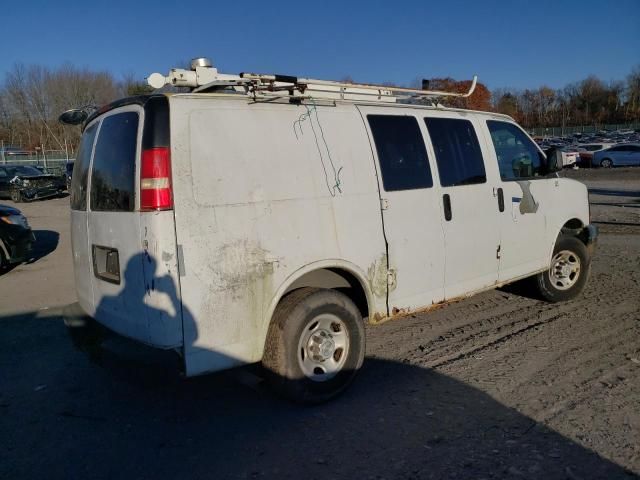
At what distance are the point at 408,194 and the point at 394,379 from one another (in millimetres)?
1510

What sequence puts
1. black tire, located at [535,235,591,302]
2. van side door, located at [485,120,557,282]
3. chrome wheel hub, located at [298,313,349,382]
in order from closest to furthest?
chrome wheel hub, located at [298,313,349,382], van side door, located at [485,120,557,282], black tire, located at [535,235,591,302]

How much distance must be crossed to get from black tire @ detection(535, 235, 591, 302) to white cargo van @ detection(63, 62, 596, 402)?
1.46m

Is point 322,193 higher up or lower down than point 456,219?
higher up

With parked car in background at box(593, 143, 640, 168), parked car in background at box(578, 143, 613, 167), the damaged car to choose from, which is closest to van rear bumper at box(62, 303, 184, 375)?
the damaged car

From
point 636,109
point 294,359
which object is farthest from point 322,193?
point 636,109

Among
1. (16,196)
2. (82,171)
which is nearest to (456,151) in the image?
(82,171)

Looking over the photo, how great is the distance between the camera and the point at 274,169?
3.60m

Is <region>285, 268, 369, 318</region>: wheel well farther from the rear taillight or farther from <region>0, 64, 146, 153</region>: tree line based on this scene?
<region>0, 64, 146, 153</region>: tree line

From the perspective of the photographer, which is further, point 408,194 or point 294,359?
point 408,194

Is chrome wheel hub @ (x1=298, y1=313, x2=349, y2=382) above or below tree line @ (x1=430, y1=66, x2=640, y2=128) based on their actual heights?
below

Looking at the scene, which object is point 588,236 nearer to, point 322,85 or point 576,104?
point 322,85

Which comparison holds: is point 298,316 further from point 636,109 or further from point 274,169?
point 636,109

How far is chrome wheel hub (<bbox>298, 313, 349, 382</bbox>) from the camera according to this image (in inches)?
148

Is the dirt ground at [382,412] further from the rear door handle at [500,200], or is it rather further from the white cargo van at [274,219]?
the rear door handle at [500,200]
